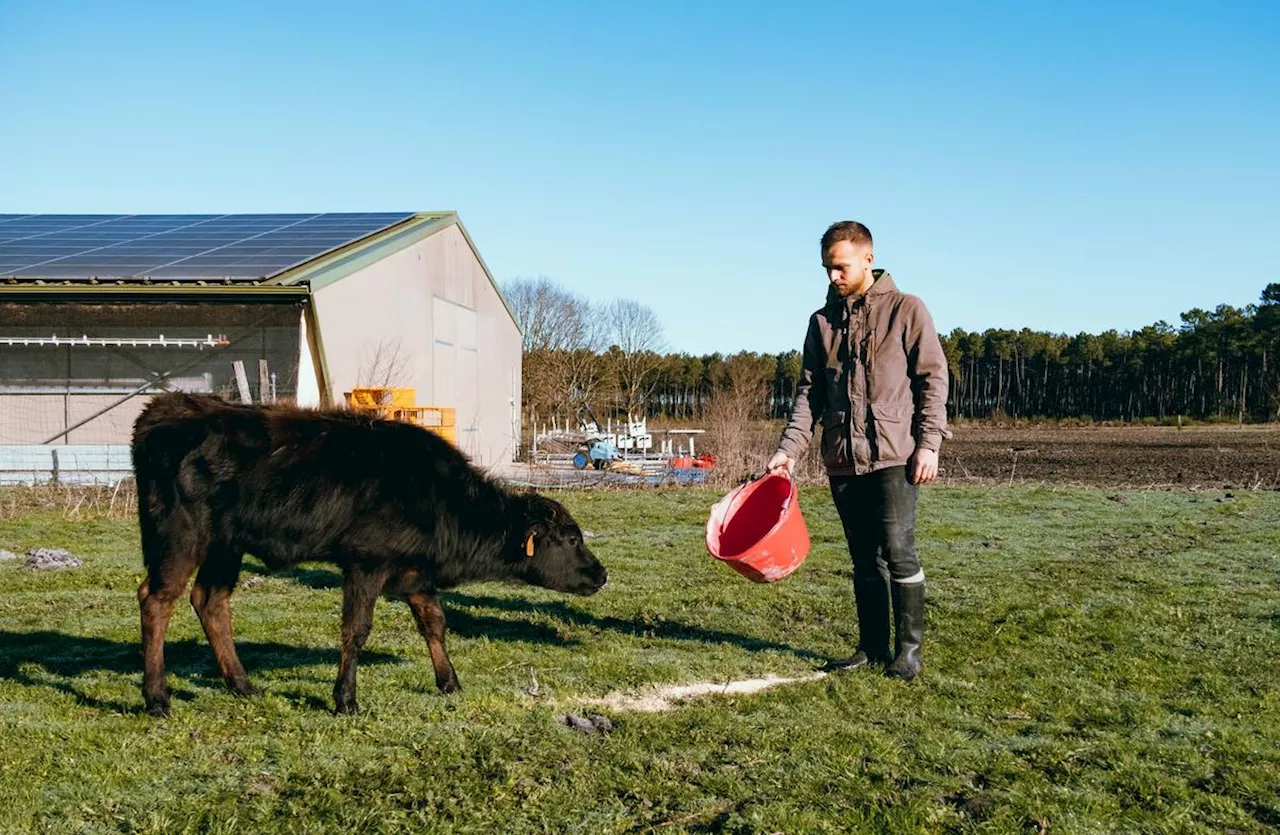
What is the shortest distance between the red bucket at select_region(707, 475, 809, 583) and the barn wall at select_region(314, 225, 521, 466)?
11672 millimetres

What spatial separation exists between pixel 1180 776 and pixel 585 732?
222 cm

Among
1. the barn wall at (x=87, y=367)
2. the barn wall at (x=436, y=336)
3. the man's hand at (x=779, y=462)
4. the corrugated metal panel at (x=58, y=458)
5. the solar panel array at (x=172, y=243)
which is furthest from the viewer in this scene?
the barn wall at (x=436, y=336)

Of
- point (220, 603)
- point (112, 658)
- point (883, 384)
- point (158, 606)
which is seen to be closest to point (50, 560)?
point (112, 658)

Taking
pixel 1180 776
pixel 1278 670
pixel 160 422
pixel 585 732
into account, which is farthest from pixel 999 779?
pixel 160 422

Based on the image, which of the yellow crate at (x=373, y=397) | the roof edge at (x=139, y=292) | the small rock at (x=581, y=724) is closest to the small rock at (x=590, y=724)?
the small rock at (x=581, y=724)

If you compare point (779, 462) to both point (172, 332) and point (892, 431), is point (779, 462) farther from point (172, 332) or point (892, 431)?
point (172, 332)

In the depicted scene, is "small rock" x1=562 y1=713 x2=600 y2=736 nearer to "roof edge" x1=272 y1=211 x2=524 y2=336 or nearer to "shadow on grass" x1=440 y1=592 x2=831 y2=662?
"shadow on grass" x1=440 y1=592 x2=831 y2=662

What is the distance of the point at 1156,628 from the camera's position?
256 inches

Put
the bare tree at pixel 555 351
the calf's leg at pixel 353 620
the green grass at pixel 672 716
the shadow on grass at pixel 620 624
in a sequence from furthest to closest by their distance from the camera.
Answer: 1. the bare tree at pixel 555 351
2. the shadow on grass at pixel 620 624
3. the calf's leg at pixel 353 620
4. the green grass at pixel 672 716

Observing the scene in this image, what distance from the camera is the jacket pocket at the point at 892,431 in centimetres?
515

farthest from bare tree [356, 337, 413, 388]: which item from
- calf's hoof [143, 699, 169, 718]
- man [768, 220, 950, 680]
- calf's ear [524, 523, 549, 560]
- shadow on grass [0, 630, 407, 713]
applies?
man [768, 220, 950, 680]

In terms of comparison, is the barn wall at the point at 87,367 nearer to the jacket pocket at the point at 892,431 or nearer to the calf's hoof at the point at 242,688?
the calf's hoof at the point at 242,688

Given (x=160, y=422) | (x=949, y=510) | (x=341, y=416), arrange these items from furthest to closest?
(x=949, y=510), (x=341, y=416), (x=160, y=422)

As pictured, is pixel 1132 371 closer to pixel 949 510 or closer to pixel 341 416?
pixel 949 510
